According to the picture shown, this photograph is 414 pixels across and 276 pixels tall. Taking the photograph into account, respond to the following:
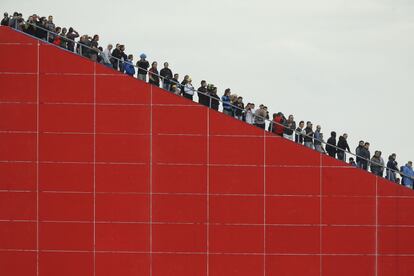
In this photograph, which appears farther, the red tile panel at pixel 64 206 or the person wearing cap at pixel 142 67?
the person wearing cap at pixel 142 67

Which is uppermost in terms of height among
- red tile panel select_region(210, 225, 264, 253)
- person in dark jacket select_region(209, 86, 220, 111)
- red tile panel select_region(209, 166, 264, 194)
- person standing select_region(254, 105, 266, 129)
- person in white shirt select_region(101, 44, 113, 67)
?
person in white shirt select_region(101, 44, 113, 67)

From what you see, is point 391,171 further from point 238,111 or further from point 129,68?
point 129,68

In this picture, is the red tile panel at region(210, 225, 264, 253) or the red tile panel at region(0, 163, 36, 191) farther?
the red tile panel at region(0, 163, 36, 191)

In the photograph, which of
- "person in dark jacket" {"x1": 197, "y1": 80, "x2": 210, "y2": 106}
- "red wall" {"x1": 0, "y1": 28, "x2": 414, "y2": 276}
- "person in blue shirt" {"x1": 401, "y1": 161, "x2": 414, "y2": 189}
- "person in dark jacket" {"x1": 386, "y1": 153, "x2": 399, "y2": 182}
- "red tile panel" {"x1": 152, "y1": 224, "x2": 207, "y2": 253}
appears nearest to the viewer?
"red wall" {"x1": 0, "y1": 28, "x2": 414, "y2": 276}

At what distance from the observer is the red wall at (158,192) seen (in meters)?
46.6

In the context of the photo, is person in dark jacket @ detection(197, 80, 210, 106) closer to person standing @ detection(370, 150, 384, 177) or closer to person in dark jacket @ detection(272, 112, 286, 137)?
person in dark jacket @ detection(272, 112, 286, 137)

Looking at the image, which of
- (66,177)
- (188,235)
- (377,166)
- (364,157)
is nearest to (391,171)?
(377,166)

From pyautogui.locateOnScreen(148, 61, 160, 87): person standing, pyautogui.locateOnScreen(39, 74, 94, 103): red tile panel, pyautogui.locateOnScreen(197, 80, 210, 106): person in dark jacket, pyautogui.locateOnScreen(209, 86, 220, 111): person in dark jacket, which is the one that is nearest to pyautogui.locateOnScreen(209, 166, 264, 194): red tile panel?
pyautogui.locateOnScreen(209, 86, 220, 111): person in dark jacket

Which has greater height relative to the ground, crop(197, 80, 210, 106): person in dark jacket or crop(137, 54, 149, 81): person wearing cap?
crop(137, 54, 149, 81): person wearing cap

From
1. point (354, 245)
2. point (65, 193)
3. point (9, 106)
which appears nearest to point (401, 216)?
point (354, 245)

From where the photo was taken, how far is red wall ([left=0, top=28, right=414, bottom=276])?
46594 mm

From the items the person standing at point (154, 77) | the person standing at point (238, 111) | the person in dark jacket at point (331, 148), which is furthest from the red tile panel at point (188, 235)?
the person in dark jacket at point (331, 148)

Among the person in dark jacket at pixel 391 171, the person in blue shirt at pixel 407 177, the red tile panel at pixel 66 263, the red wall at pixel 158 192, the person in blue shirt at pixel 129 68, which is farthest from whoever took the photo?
the person in blue shirt at pixel 407 177

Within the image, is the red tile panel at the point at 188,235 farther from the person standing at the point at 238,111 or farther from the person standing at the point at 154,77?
the person standing at the point at 154,77
